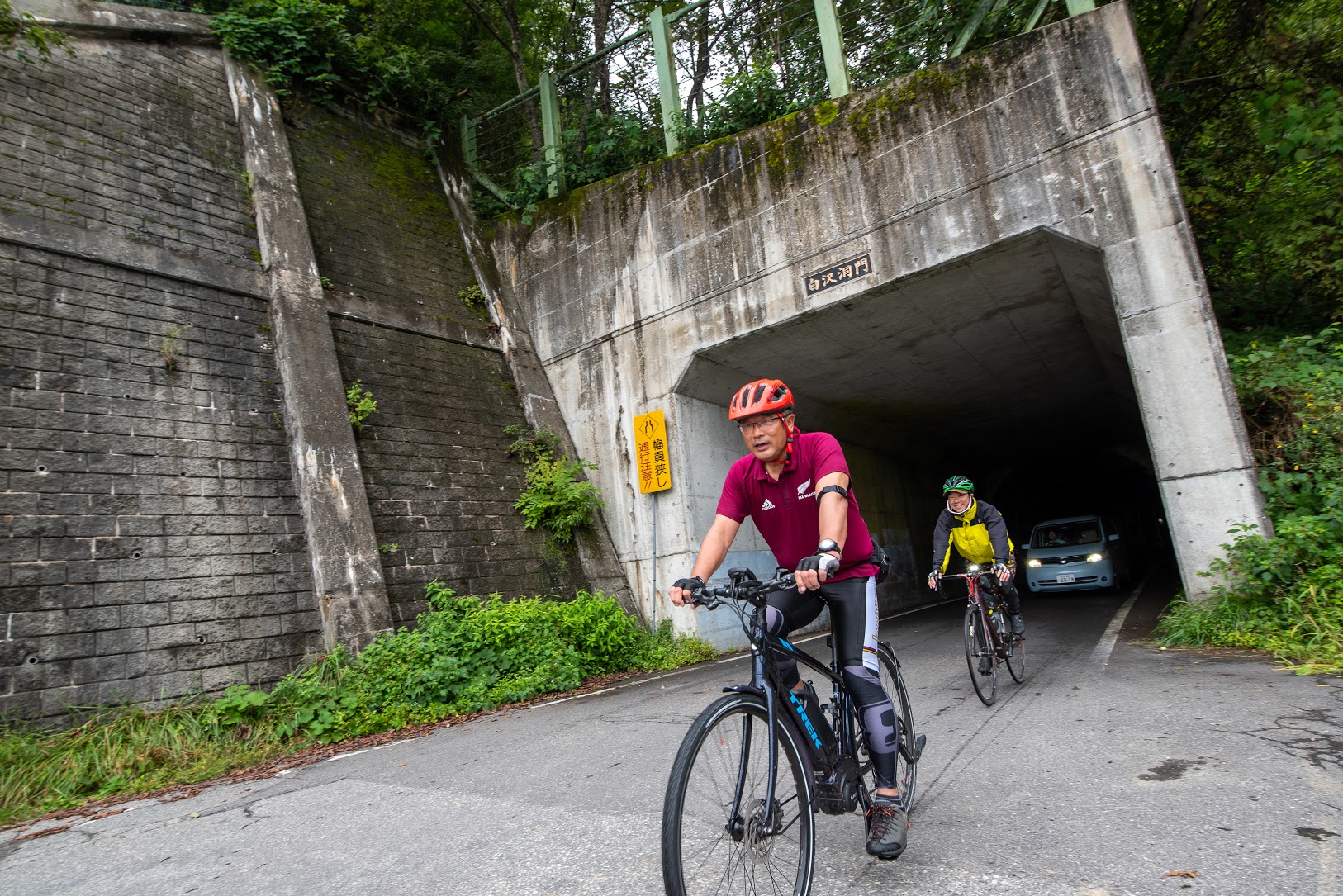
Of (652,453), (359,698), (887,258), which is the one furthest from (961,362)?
(359,698)

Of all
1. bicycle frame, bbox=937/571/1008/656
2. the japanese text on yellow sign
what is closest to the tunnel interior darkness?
the japanese text on yellow sign

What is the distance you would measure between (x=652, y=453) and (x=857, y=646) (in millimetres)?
8270

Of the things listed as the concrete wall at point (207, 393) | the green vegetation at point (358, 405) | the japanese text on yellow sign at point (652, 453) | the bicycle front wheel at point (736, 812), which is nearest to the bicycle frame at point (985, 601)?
the bicycle front wheel at point (736, 812)

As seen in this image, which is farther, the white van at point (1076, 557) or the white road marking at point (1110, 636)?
the white van at point (1076, 557)

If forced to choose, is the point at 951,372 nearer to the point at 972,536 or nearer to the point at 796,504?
the point at 972,536

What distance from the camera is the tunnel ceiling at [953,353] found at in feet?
30.9

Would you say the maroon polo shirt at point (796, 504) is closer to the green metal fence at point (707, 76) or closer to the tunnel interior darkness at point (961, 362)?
the tunnel interior darkness at point (961, 362)

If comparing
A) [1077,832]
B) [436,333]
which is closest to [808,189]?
[436,333]

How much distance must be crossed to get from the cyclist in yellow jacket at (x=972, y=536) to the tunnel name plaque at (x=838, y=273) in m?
4.11

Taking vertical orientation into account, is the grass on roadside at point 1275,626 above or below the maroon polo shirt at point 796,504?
below

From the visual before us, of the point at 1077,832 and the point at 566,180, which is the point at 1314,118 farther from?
the point at 566,180

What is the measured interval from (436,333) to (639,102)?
231 inches

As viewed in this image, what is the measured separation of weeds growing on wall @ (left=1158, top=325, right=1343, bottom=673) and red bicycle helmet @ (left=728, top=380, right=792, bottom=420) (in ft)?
18.4

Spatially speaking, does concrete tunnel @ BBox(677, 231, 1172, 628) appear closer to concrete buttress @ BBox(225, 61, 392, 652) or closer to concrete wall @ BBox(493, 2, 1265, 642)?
concrete wall @ BBox(493, 2, 1265, 642)
